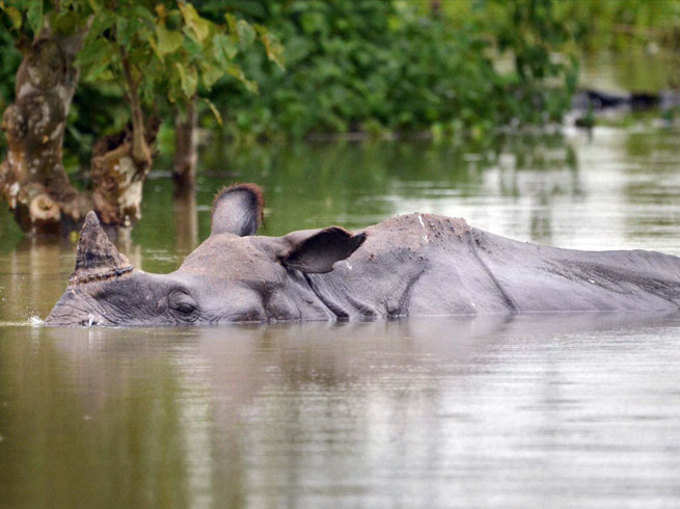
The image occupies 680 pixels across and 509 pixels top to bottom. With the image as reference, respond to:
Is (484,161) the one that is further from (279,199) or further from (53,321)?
(53,321)

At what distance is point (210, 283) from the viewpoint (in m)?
7.23

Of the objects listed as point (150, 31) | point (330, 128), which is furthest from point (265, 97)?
point (150, 31)

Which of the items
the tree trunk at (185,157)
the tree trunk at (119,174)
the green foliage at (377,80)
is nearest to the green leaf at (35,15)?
the tree trunk at (119,174)

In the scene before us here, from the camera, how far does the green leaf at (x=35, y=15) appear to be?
9633mm

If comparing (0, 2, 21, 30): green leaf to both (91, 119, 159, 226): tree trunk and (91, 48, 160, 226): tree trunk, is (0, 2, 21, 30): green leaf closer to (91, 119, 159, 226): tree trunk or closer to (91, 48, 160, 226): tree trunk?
(91, 48, 160, 226): tree trunk

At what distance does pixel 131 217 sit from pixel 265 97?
32.3 feet

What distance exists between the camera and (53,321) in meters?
7.26

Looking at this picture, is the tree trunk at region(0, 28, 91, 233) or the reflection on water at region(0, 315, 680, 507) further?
the tree trunk at region(0, 28, 91, 233)

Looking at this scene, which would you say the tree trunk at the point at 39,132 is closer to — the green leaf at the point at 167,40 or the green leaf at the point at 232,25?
the green leaf at the point at 232,25

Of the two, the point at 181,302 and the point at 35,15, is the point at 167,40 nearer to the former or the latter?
the point at 35,15

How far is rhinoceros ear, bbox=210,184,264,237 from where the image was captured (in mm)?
7605

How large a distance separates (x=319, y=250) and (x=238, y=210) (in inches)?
21.4

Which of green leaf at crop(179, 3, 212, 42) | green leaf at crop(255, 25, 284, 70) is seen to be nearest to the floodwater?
green leaf at crop(179, 3, 212, 42)

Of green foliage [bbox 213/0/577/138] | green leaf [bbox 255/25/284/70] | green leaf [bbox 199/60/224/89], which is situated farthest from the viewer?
green foliage [bbox 213/0/577/138]
